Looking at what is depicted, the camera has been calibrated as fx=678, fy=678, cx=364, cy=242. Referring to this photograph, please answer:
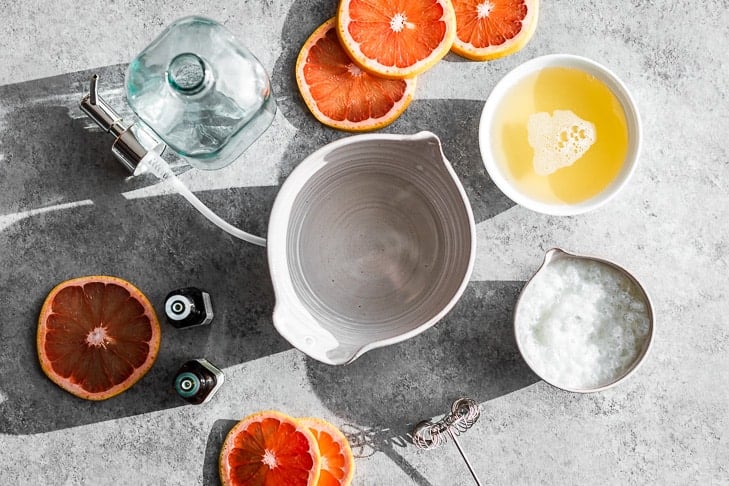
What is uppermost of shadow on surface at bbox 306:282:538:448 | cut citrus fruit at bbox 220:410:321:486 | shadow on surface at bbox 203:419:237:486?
shadow on surface at bbox 306:282:538:448

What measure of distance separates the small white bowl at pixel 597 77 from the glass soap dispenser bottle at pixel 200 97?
1.53 feet

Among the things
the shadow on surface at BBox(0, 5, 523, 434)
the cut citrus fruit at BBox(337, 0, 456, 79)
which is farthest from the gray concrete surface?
the cut citrus fruit at BBox(337, 0, 456, 79)

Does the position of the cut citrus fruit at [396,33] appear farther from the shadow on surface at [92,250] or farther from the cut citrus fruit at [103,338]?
the cut citrus fruit at [103,338]

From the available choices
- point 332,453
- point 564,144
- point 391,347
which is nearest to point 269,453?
point 332,453

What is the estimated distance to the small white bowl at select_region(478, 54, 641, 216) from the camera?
1379mm

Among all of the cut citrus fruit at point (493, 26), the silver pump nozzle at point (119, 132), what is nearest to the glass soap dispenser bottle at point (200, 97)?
the silver pump nozzle at point (119, 132)

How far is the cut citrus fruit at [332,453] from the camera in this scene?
4.71ft

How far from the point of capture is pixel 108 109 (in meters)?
1.34

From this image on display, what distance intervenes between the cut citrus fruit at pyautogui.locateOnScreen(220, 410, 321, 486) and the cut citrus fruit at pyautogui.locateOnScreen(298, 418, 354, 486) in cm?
5

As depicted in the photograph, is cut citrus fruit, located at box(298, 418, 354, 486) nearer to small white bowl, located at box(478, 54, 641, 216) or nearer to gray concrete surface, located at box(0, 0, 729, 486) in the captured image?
gray concrete surface, located at box(0, 0, 729, 486)

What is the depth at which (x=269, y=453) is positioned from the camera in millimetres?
1407

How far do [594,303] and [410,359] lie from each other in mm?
407

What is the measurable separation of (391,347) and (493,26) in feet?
2.37

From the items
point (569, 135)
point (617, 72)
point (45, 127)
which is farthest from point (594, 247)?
point (45, 127)
